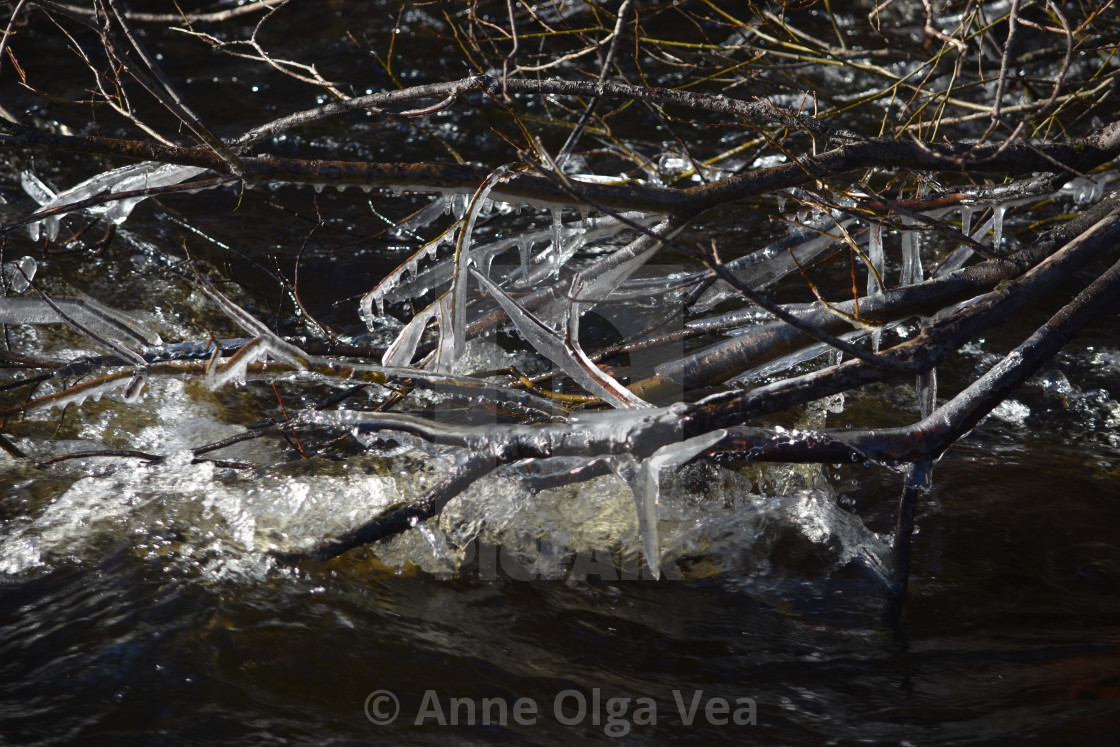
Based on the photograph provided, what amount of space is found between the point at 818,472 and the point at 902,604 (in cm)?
81

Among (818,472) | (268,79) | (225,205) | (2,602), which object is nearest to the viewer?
(2,602)

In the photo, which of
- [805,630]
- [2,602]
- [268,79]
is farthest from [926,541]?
[268,79]

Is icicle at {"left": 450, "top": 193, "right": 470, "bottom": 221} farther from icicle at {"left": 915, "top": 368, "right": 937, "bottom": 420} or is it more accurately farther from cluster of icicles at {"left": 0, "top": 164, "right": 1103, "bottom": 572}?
icicle at {"left": 915, "top": 368, "right": 937, "bottom": 420}

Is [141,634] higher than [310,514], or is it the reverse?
[310,514]

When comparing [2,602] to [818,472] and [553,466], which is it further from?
[818,472]

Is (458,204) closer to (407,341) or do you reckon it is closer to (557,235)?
(557,235)

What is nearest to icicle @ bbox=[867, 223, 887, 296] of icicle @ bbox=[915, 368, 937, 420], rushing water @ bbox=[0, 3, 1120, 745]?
icicle @ bbox=[915, 368, 937, 420]

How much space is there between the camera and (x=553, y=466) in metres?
3.02

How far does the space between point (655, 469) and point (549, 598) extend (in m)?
0.92
